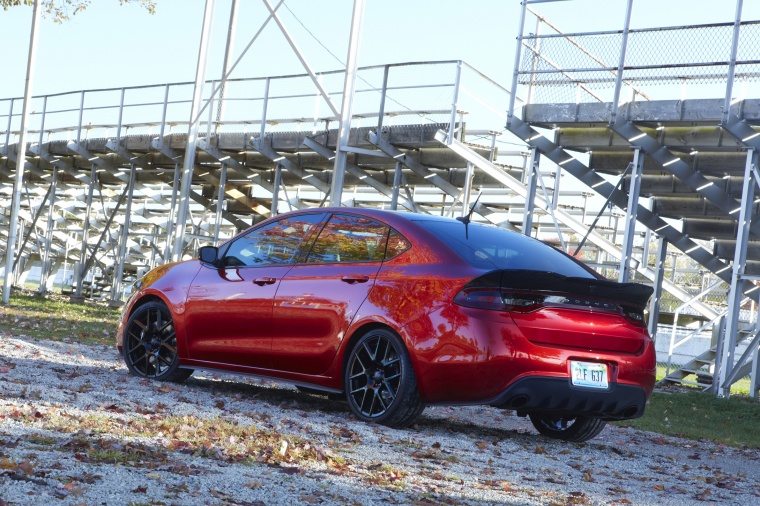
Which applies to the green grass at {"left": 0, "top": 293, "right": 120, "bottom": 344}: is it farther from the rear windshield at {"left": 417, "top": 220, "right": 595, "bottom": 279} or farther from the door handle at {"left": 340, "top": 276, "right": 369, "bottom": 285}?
the rear windshield at {"left": 417, "top": 220, "right": 595, "bottom": 279}

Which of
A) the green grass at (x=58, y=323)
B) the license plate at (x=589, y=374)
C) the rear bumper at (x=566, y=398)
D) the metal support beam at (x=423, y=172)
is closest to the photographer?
the rear bumper at (x=566, y=398)

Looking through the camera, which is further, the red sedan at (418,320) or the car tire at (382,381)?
the car tire at (382,381)

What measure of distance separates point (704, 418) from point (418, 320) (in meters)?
6.18

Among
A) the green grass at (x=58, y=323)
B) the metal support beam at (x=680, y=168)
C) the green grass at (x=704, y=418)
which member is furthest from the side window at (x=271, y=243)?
the metal support beam at (x=680, y=168)

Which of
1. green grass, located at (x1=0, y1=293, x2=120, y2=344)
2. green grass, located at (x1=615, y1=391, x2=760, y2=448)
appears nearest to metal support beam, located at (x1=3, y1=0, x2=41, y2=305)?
green grass, located at (x1=0, y1=293, x2=120, y2=344)

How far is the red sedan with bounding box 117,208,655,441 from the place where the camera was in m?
6.91

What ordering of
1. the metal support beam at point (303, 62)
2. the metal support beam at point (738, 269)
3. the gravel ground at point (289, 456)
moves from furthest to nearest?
the metal support beam at point (303, 62), the metal support beam at point (738, 269), the gravel ground at point (289, 456)

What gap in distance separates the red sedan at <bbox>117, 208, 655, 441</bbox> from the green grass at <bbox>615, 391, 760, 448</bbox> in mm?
2195

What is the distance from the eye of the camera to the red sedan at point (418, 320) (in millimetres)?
6906

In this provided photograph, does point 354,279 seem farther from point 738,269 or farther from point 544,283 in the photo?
point 738,269

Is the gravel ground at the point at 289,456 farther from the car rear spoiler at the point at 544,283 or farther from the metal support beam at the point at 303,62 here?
the metal support beam at the point at 303,62

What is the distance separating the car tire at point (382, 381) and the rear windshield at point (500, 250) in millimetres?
734

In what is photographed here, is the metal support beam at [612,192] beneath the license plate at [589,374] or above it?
above

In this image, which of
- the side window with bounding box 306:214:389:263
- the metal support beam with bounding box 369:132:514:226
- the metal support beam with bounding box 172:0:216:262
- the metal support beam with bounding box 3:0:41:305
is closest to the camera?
the side window with bounding box 306:214:389:263
